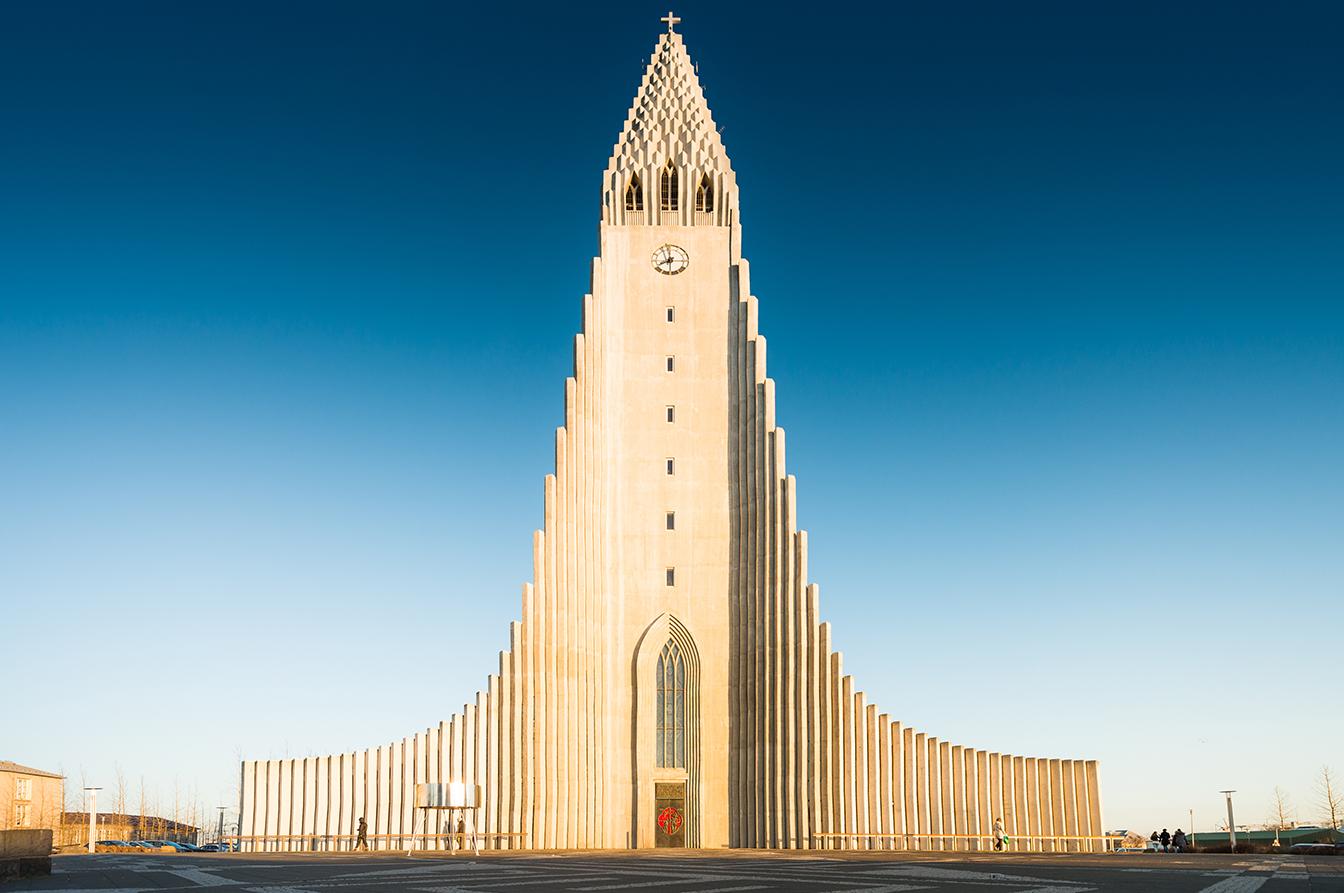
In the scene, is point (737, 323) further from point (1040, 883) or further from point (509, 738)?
point (1040, 883)

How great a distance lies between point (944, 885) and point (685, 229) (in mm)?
42915

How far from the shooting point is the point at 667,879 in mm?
17453

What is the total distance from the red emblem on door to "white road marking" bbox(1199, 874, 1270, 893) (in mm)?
33638

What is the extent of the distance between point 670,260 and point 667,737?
816 inches

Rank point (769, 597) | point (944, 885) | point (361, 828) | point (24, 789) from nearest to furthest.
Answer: point (944, 885) → point (24, 789) → point (361, 828) → point (769, 597)

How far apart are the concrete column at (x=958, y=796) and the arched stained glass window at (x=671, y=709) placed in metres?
10.8

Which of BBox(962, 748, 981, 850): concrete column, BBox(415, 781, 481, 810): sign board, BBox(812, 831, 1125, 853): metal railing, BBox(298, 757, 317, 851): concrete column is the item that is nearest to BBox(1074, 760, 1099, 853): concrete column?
BBox(812, 831, 1125, 853): metal railing

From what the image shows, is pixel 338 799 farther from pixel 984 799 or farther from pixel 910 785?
pixel 984 799

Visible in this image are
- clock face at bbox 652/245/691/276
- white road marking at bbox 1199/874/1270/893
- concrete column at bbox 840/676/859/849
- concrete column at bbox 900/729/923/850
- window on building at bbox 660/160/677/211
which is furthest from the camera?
window on building at bbox 660/160/677/211

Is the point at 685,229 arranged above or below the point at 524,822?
above

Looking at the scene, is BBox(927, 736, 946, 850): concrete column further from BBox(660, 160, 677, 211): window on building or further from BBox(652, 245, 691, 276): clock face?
BBox(660, 160, 677, 211): window on building

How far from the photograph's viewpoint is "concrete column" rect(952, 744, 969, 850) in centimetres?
4753

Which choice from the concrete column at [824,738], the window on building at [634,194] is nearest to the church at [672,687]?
the concrete column at [824,738]

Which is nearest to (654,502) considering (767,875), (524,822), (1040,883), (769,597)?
(769,597)
